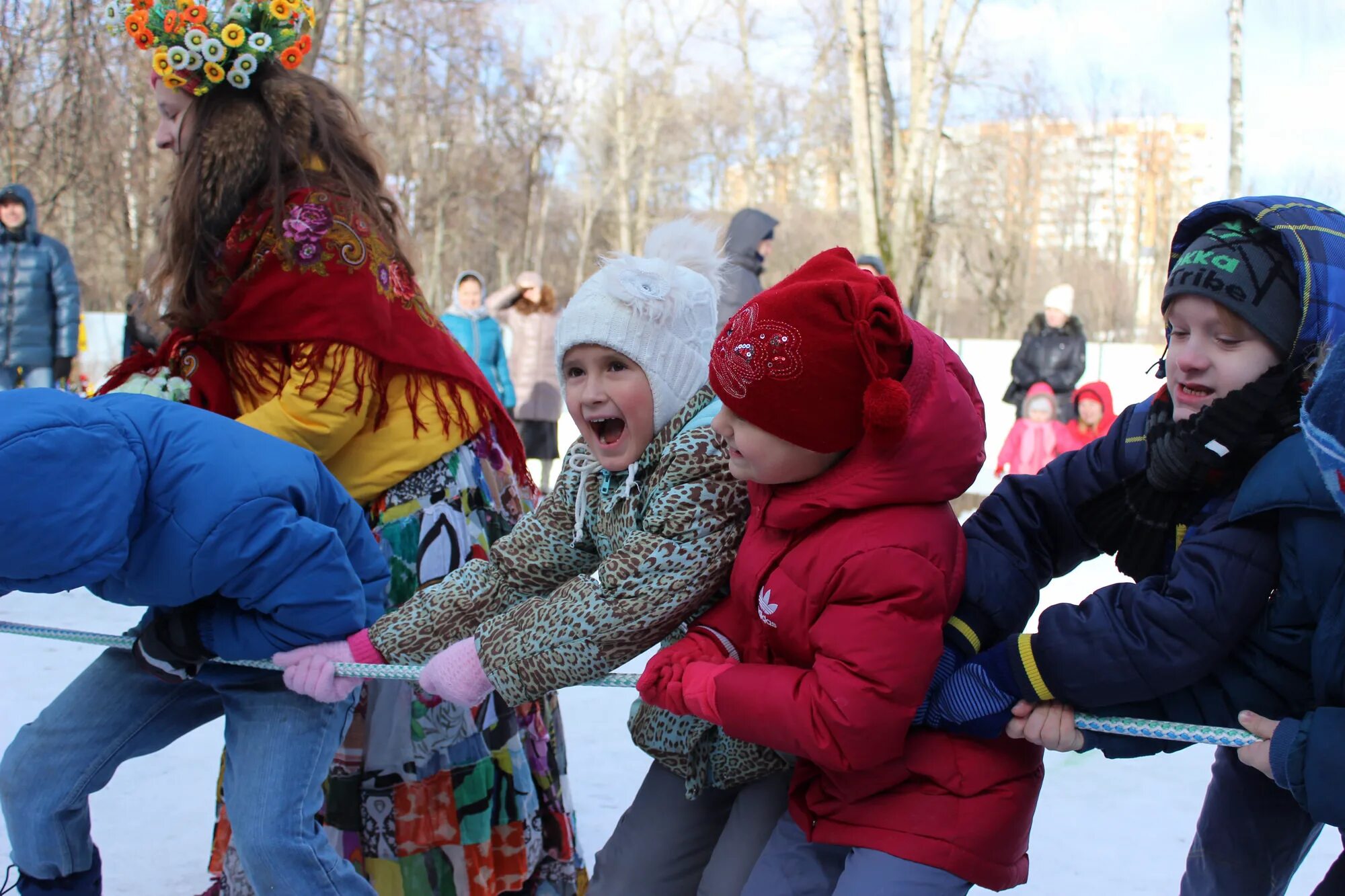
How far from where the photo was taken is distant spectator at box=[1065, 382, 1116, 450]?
7824 millimetres

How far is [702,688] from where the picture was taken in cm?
171

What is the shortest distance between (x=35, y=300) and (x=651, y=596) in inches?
302

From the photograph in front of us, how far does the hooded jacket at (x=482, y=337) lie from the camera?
8836mm

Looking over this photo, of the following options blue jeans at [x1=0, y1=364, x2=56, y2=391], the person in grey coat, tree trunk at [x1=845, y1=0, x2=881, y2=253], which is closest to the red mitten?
the person in grey coat

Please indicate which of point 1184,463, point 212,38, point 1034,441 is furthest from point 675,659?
point 1034,441

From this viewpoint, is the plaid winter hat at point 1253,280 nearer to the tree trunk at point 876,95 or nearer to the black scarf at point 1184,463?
the black scarf at point 1184,463

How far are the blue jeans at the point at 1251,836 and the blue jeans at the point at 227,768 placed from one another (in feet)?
5.05

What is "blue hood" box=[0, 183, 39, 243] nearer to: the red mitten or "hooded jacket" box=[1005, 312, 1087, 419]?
"hooded jacket" box=[1005, 312, 1087, 419]

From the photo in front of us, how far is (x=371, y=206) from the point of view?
8.96 feet

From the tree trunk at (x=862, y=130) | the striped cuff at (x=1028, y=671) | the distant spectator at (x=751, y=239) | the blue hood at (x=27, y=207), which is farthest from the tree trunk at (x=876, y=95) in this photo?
the striped cuff at (x=1028, y=671)

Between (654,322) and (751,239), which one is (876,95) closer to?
(751,239)

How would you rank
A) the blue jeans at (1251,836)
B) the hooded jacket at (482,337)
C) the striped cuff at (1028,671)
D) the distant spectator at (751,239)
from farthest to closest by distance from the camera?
the hooded jacket at (482,337)
the distant spectator at (751,239)
the blue jeans at (1251,836)
the striped cuff at (1028,671)

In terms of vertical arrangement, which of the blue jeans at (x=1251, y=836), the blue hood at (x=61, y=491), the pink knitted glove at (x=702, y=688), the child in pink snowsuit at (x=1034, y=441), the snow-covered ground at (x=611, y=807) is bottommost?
the snow-covered ground at (x=611, y=807)

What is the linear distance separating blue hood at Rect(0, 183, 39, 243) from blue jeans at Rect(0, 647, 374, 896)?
6535 mm
